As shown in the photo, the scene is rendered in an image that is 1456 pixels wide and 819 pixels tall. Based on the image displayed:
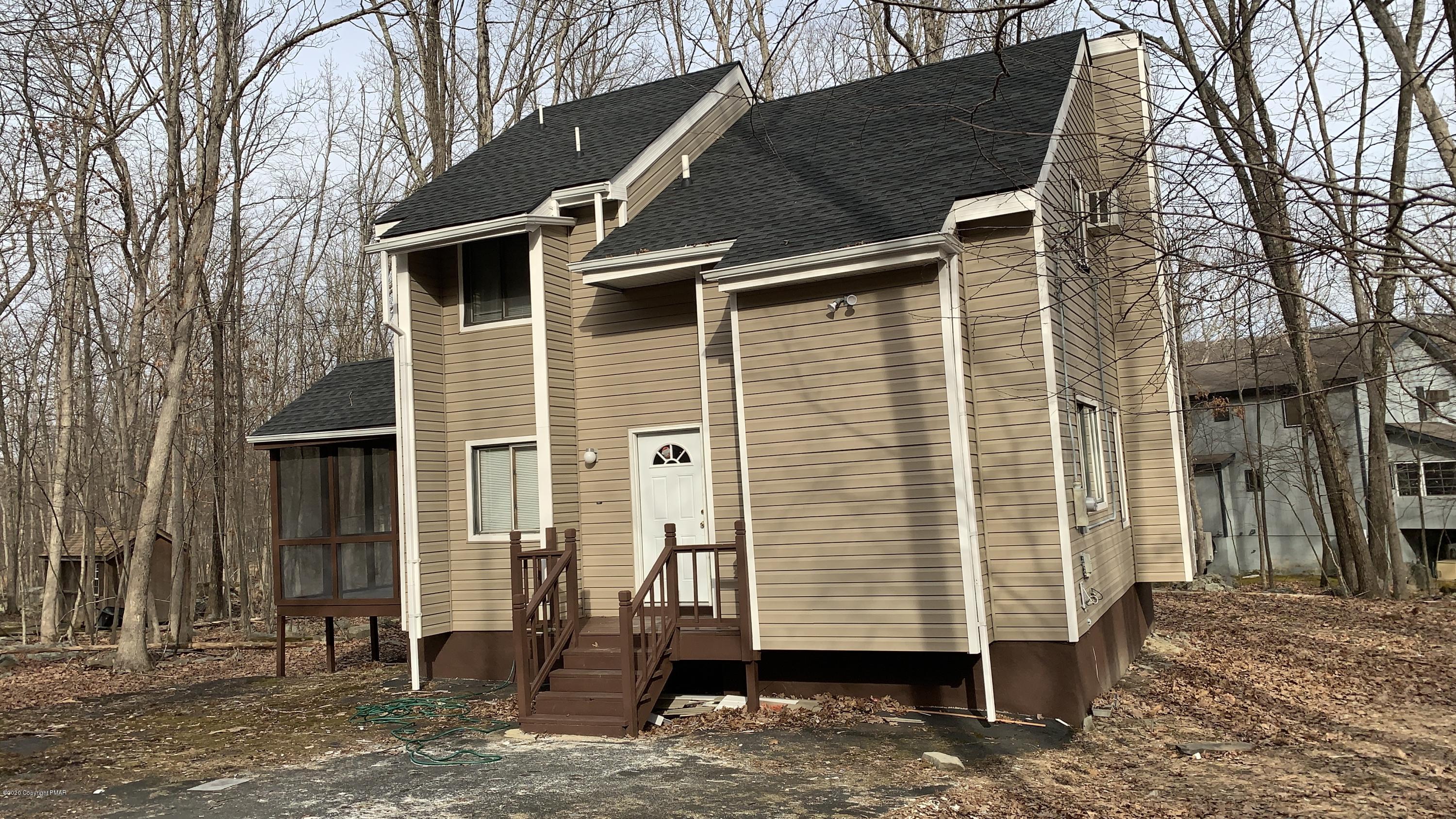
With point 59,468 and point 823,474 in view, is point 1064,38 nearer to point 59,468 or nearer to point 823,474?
point 823,474

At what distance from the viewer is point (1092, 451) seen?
34.2ft

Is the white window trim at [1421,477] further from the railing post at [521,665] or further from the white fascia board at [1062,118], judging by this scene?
the railing post at [521,665]

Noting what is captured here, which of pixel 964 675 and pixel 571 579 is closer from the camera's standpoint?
pixel 964 675

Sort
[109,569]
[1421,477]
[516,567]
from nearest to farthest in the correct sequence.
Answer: [516,567] < [109,569] < [1421,477]

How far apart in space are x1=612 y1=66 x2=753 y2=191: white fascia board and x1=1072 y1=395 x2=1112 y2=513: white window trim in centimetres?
471

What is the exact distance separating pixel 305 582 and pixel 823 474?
22.8ft

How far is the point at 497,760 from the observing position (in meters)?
7.66

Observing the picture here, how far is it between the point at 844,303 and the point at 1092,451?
351cm

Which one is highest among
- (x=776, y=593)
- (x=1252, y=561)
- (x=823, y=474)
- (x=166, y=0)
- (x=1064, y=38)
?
(x=166, y=0)

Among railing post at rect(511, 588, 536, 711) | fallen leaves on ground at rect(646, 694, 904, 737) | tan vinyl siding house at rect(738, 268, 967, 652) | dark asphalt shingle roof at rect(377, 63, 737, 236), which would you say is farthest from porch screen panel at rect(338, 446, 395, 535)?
tan vinyl siding house at rect(738, 268, 967, 652)

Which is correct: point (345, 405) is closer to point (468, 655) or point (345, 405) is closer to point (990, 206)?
point (468, 655)

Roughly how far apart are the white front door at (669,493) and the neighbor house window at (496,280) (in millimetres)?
2170

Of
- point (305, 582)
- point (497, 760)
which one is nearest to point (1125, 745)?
point (497, 760)

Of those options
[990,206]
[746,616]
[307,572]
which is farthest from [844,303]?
[307,572]
